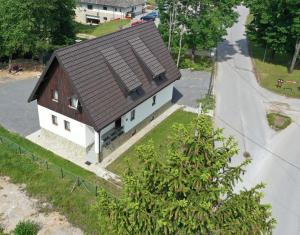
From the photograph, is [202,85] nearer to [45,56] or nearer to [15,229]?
[45,56]

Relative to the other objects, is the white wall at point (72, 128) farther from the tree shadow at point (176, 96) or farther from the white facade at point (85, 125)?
the tree shadow at point (176, 96)

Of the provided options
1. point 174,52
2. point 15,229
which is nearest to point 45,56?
point 174,52

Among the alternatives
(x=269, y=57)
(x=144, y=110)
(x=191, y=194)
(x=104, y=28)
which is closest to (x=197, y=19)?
(x=269, y=57)

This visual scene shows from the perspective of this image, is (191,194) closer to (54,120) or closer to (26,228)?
(26,228)

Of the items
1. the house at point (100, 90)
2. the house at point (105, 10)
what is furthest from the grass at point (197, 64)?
the house at point (105, 10)

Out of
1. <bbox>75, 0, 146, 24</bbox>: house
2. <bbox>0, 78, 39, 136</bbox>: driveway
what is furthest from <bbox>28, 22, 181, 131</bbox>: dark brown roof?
<bbox>75, 0, 146, 24</bbox>: house

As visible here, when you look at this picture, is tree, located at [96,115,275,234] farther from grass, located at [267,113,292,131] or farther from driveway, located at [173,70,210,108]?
driveway, located at [173,70,210,108]
